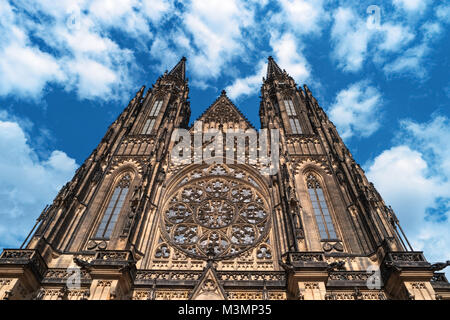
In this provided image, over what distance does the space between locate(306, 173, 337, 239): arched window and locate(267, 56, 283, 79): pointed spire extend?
15137 millimetres

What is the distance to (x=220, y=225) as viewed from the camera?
614 inches

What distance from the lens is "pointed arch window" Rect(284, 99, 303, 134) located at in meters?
22.5

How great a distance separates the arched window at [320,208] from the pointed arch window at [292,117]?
15.7ft

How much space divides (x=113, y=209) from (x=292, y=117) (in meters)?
14.0

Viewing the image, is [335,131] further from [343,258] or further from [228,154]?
[343,258]

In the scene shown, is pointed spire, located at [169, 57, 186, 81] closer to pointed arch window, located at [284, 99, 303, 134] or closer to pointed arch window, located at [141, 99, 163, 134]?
pointed arch window, located at [141, 99, 163, 134]

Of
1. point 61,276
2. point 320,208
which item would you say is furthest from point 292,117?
point 61,276

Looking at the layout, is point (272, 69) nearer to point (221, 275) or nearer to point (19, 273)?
point (221, 275)

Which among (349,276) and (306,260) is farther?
(349,276)

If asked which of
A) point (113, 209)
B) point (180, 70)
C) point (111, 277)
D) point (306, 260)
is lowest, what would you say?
point (111, 277)

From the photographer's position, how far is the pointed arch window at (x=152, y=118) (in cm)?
2289

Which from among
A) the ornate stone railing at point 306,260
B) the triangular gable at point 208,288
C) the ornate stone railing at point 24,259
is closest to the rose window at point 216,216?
the triangular gable at point 208,288

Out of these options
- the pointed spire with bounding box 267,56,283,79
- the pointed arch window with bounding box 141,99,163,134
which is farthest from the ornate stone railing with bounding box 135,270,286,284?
the pointed spire with bounding box 267,56,283,79
